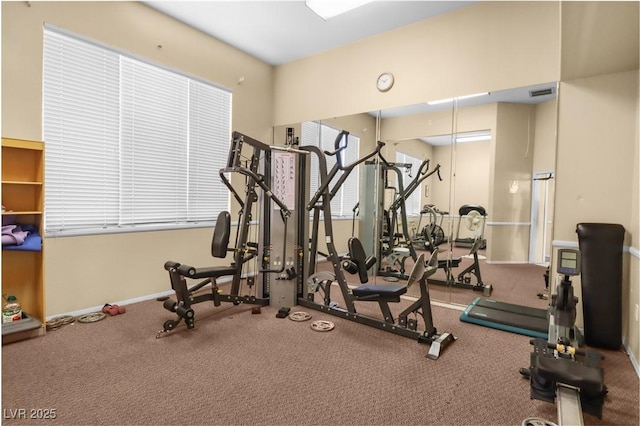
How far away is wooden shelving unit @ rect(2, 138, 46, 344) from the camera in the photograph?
2682 millimetres

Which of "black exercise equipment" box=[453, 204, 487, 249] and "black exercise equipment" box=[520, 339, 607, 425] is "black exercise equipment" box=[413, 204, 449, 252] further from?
"black exercise equipment" box=[520, 339, 607, 425]

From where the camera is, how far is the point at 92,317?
10.4 ft

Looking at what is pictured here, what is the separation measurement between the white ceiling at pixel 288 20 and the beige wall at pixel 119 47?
9.3 inches

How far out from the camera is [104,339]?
2.72m

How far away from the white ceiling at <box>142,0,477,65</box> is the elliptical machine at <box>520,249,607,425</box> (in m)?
3.10

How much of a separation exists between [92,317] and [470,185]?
14.2ft

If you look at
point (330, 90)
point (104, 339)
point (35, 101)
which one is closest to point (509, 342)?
point (104, 339)

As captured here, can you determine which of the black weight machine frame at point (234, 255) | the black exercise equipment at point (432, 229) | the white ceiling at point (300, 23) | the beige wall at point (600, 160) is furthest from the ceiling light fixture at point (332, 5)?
the black exercise equipment at point (432, 229)

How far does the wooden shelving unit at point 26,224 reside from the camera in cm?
268

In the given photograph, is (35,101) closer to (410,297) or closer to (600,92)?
(410,297)

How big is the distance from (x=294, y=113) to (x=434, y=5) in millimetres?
2330

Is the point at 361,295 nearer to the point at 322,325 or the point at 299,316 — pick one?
the point at 322,325

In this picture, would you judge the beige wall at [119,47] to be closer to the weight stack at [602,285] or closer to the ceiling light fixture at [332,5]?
the ceiling light fixture at [332,5]

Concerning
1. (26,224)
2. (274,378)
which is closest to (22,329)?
(26,224)
